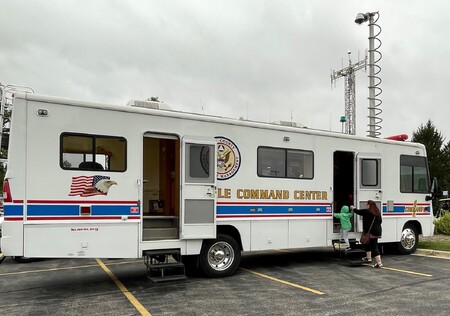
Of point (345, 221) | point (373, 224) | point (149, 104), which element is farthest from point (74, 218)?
point (373, 224)

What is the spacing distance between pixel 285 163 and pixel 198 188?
84.4 inches

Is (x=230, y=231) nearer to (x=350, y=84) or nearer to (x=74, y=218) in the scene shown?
(x=74, y=218)

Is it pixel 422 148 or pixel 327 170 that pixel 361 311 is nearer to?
pixel 327 170

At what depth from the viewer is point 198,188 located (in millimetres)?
7922

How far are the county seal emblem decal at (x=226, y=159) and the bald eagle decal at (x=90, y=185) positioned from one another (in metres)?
2.07

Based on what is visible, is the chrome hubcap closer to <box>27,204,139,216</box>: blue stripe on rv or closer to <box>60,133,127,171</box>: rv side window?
<box>27,204,139,216</box>: blue stripe on rv

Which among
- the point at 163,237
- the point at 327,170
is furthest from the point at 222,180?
the point at 327,170

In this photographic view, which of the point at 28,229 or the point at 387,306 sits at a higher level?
the point at 28,229

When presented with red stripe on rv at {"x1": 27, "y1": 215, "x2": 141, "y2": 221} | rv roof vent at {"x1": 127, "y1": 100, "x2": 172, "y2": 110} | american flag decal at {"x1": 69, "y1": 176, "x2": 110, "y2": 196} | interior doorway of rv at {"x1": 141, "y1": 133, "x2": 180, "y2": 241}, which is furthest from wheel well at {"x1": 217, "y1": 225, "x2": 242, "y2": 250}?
rv roof vent at {"x1": 127, "y1": 100, "x2": 172, "y2": 110}

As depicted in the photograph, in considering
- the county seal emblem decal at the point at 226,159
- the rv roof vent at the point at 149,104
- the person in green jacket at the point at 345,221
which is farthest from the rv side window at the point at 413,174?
the rv roof vent at the point at 149,104

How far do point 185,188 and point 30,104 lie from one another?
2895 millimetres

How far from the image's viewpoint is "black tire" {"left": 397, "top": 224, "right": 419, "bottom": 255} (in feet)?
36.3

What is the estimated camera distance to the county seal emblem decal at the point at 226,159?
8305mm

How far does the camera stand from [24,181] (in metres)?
6.56
